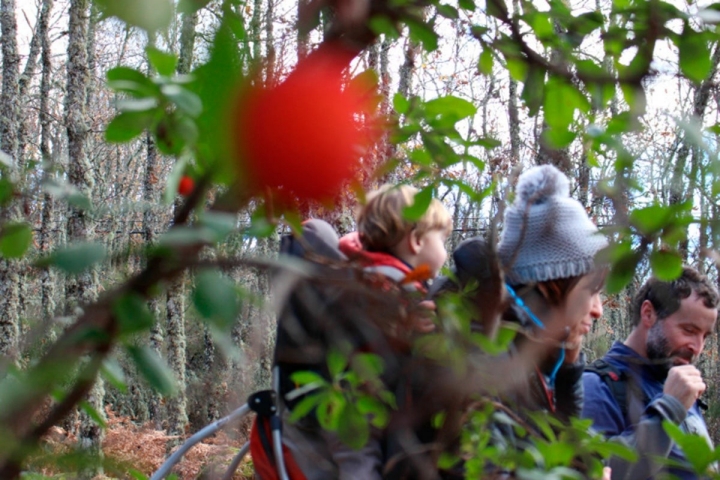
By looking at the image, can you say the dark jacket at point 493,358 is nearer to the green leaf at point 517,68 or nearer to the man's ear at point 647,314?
the green leaf at point 517,68

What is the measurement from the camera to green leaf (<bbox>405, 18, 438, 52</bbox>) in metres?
0.82

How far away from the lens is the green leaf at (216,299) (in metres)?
0.41

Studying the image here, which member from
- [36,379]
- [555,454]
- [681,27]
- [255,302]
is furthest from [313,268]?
[681,27]

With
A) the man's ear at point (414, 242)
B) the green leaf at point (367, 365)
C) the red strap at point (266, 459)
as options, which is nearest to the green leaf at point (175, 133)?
the green leaf at point (367, 365)

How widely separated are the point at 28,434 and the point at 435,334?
384 mm

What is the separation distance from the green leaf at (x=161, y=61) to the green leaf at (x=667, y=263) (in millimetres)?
529

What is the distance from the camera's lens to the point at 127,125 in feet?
1.79

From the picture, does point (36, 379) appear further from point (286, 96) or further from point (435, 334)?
point (435, 334)

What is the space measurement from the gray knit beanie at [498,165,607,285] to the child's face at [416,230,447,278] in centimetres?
13

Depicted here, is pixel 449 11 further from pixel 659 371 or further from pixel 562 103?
pixel 659 371

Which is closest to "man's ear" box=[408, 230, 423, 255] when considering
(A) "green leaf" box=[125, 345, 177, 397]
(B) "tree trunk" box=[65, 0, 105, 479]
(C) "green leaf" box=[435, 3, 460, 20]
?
(C) "green leaf" box=[435, 3, 460, 20]

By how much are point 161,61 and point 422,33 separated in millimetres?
417

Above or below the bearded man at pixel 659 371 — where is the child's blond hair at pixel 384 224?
above

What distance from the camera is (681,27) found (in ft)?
2.50
